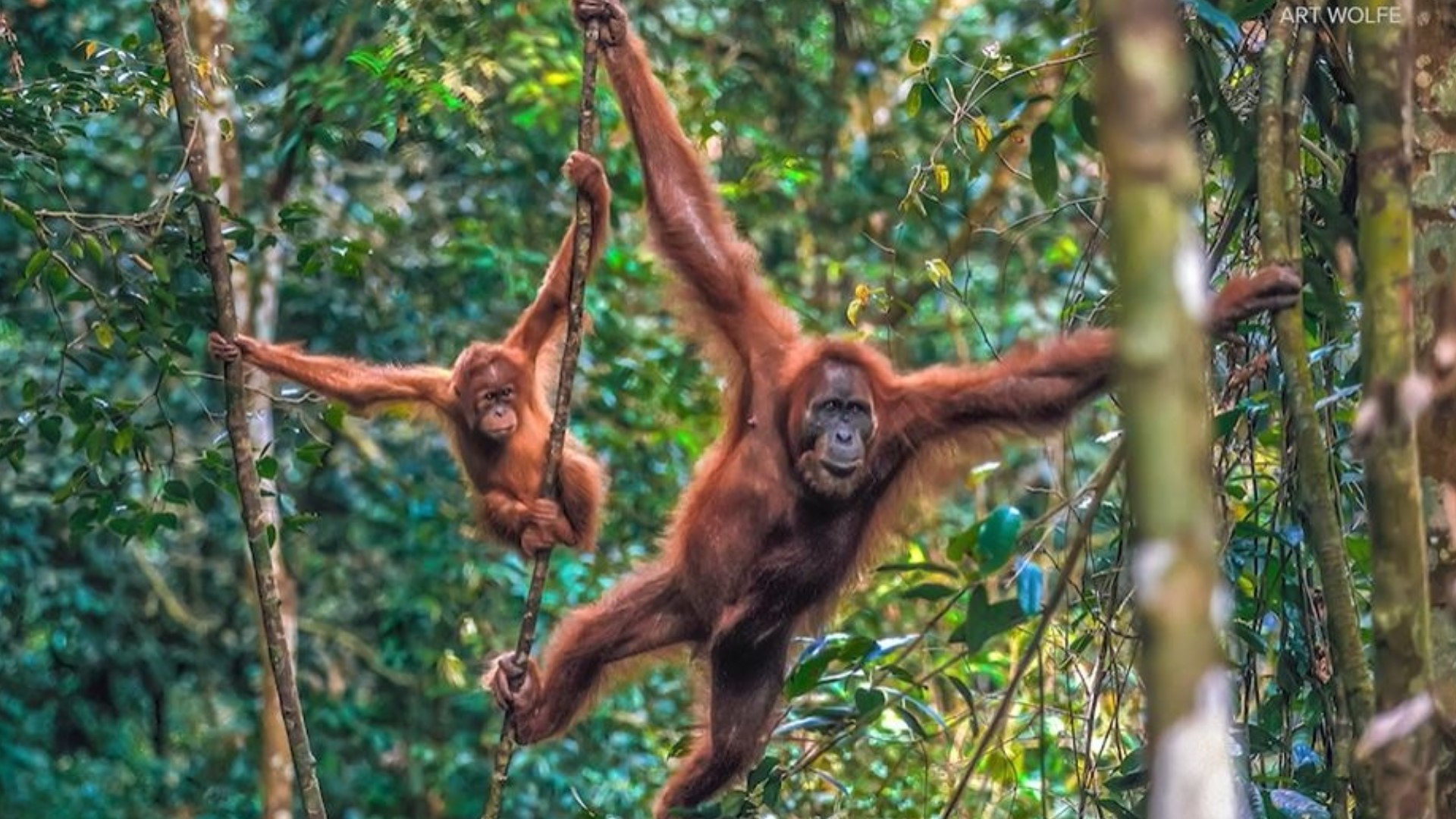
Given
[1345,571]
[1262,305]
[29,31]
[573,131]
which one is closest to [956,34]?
[573,131]

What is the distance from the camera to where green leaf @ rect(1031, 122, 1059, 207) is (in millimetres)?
3672

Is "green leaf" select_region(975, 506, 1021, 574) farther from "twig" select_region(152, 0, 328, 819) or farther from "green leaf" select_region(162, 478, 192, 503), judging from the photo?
"green leaf" select_region(162, 478, 192, 503)

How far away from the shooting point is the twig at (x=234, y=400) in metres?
3.89

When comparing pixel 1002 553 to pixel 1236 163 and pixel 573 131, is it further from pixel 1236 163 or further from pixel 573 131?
pixel 573 131

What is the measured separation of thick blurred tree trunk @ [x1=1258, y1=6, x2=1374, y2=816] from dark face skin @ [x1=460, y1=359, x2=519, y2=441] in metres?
2.79

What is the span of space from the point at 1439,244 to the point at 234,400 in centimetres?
254

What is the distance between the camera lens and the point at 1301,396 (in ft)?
9.37

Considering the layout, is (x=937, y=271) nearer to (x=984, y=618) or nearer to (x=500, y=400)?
(x=984, y=618)

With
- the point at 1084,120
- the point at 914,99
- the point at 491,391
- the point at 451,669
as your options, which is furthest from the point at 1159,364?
the point at 451,669

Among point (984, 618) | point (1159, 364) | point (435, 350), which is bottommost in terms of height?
point (1159, 364)

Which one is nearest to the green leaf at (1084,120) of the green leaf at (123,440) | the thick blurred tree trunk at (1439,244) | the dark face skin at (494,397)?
the thick blurred tree trunk at (1439,244)

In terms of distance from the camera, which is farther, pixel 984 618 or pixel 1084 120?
pixel 1084 120

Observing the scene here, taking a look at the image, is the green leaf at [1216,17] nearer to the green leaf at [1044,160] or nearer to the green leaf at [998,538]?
the green leaf at [1044,160]

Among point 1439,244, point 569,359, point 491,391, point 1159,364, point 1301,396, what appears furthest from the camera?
point 491,391
